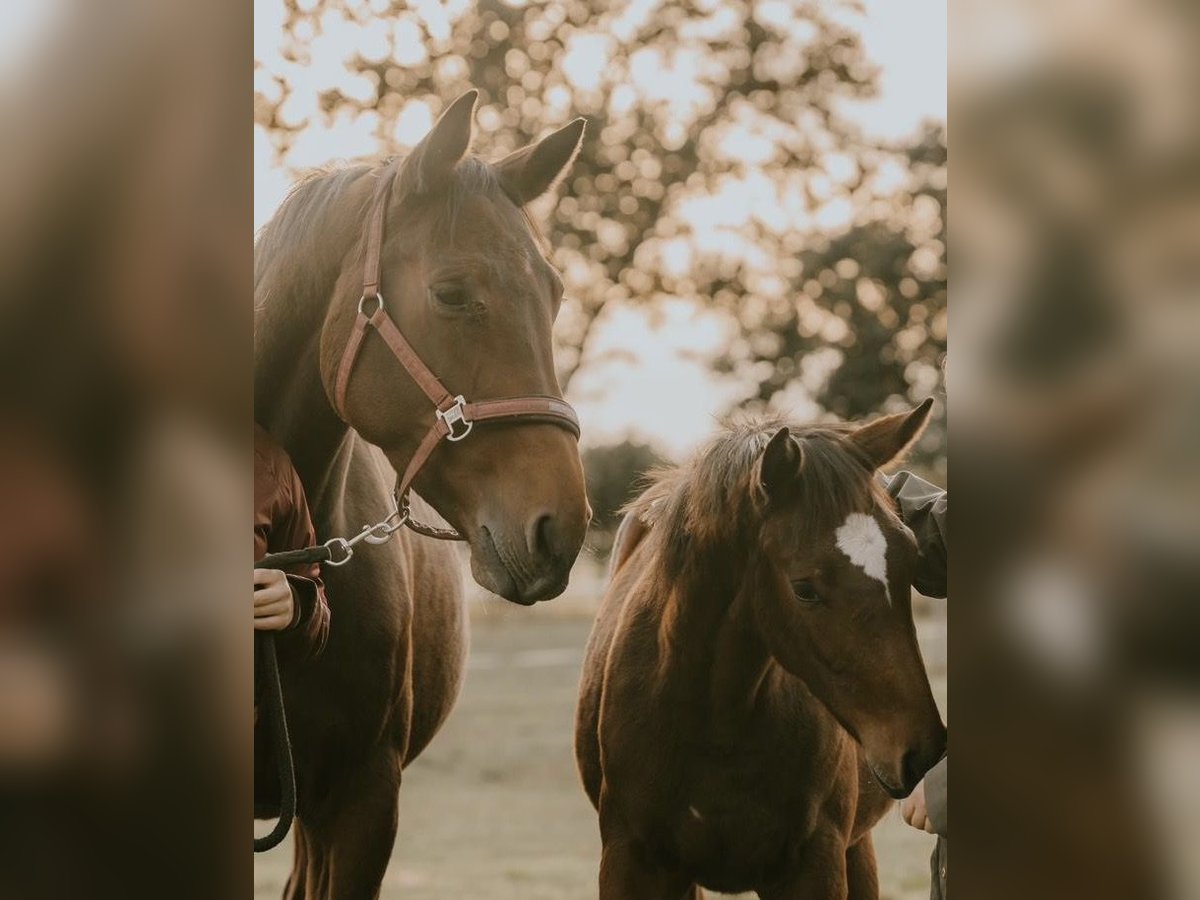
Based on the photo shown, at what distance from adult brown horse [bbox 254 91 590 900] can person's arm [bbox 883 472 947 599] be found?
3.00 ft

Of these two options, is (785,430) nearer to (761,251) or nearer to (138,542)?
(138,542)

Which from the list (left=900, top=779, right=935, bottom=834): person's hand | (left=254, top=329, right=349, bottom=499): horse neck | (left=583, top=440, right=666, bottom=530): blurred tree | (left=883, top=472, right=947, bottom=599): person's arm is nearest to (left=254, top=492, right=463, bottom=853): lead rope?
(left=254, top=329, right=349, bottom=499): horse neck

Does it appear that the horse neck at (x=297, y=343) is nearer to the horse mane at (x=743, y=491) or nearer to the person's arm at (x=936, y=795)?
the horse mane at (x=743, y=491)

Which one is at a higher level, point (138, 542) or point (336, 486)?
point (138, 542)

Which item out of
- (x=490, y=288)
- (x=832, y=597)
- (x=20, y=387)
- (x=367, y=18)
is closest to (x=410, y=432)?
(x=490, y=288)

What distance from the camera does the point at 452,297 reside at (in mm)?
2375

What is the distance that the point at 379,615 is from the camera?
2.86 metres

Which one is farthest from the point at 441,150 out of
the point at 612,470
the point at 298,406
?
the point at 612,470

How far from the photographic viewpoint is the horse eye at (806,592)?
2514mm

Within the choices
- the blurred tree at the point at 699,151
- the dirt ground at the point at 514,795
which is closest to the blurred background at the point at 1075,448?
the dirt ground at the point at 514,795

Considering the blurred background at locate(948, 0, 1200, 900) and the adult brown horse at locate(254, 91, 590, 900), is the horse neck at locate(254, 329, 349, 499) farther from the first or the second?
the blurred background at locate(948, 0, 1200, 900)

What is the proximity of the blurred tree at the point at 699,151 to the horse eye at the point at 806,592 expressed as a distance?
1770 millimetres

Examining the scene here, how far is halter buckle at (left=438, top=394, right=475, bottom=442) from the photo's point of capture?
233cm

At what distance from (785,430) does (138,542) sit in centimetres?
144
